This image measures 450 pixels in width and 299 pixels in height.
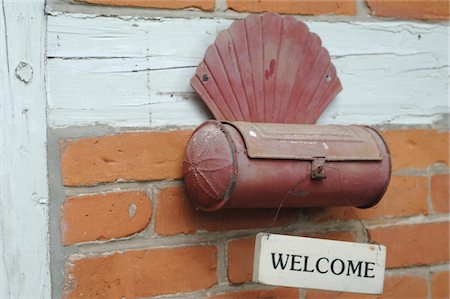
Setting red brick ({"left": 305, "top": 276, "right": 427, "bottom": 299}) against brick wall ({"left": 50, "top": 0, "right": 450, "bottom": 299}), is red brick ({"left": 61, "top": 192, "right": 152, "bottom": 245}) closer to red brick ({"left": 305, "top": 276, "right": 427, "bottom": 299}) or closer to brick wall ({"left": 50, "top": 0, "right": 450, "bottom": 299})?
brick wall ({"left": 50, "top": 0, "right": 450, "bottom": 299})

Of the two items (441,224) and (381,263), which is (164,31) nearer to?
(381,263)

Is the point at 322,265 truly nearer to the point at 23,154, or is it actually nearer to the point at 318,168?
the point at 318,168

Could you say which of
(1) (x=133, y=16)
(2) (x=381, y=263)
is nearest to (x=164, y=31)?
(1) (x=133, y=16)

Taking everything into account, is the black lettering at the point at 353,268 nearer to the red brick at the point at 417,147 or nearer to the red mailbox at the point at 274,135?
the red mailbox at the point at 274,135

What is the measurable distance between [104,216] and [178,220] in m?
0.10

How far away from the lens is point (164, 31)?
99cm

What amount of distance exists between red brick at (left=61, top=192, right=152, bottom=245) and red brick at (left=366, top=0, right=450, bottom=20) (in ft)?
1.53

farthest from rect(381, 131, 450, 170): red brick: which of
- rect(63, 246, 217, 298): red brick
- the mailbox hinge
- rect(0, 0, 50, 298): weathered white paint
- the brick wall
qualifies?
rect(0, 0, 50, 298): weathered white paint

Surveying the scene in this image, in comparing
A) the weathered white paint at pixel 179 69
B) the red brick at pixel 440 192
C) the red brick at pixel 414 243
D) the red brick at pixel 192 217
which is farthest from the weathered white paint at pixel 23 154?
the red brick at pixel 440 192

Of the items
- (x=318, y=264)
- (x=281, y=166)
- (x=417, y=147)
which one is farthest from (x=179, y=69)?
(x=417, y=147)

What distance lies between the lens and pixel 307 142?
0.96m

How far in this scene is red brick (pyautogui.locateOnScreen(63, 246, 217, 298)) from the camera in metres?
0.94

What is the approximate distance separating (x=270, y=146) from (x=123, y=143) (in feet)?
0.63

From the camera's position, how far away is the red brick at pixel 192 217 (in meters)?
0.99
